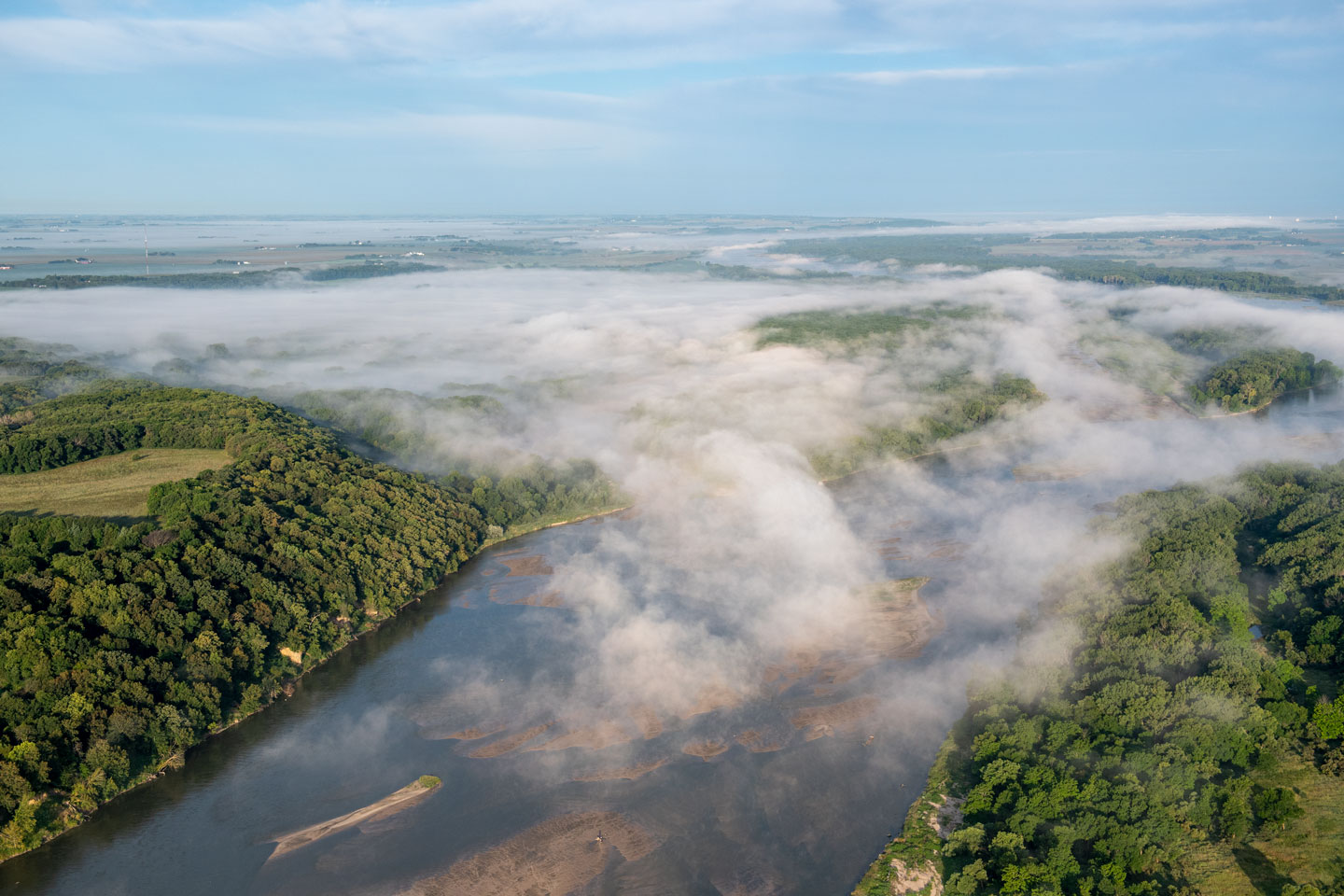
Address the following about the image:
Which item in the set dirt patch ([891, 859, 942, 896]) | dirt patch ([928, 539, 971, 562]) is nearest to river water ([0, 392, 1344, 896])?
dirt patch ([891, 859, 942, 896])

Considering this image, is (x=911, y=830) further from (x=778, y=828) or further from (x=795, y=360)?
(x=795, y=360)

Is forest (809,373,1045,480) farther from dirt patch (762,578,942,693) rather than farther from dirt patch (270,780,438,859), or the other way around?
dirt patch (270,780,438,859)

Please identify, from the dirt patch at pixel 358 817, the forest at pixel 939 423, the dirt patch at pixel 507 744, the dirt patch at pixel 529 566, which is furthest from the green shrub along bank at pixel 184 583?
the forest at pixel 939 423

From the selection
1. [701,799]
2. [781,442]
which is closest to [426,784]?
[701,799]

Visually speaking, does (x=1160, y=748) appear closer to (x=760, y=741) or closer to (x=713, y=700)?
(x=760, y=741)

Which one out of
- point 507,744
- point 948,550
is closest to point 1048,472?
point 948,550

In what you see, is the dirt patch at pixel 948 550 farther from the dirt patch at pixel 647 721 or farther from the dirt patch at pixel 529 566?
the dirt patch at pixel 647 721
